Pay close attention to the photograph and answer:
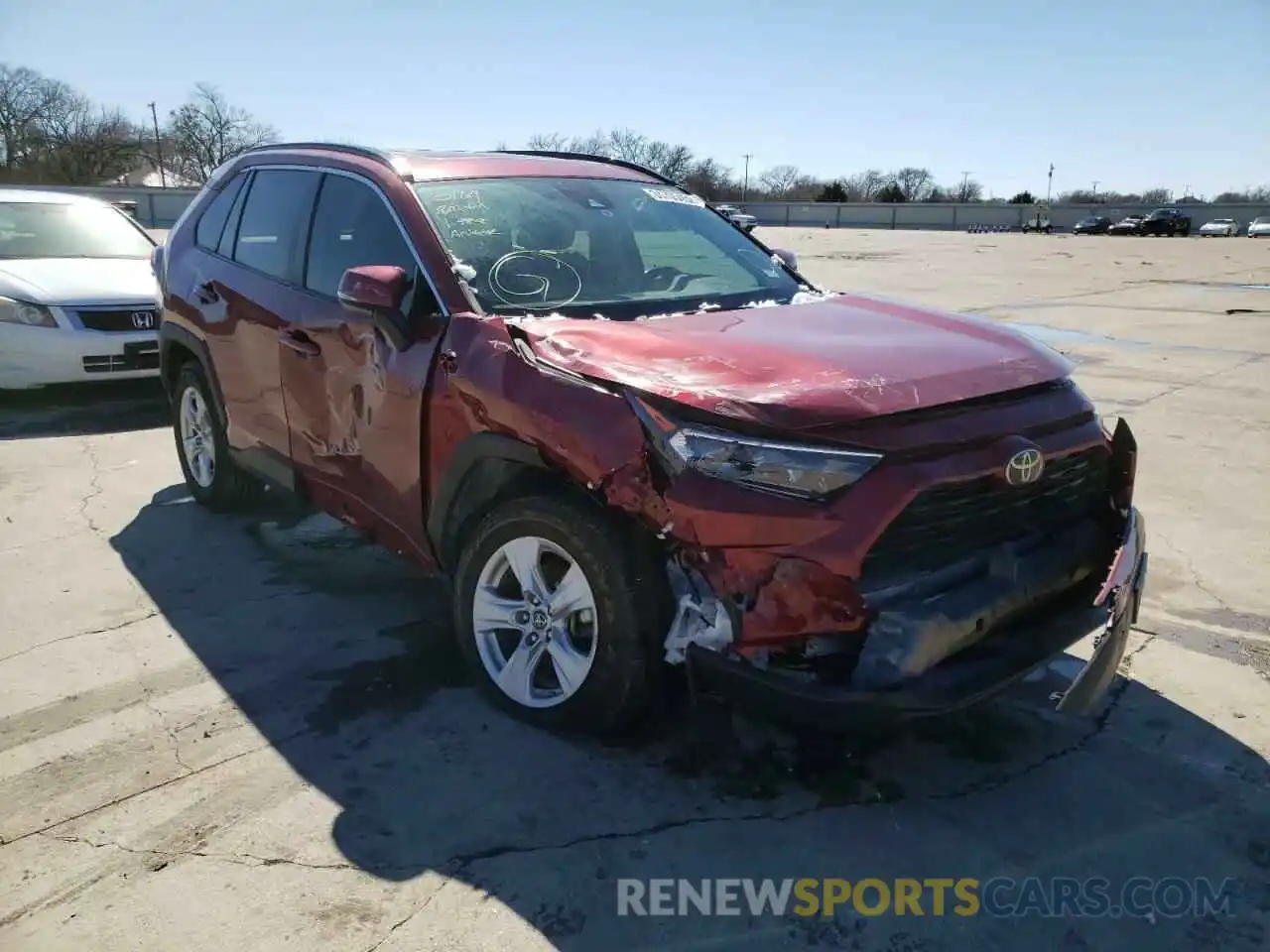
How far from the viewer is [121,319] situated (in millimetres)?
7695

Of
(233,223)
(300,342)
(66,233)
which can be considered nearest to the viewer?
(300,342)

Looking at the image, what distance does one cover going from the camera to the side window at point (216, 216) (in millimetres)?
4996

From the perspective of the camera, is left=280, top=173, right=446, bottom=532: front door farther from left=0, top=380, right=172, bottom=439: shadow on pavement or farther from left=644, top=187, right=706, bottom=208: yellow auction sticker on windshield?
left=0, top=380, right=172, bottom=439: shadow on pavement

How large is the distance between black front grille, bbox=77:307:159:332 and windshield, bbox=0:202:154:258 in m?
1.33

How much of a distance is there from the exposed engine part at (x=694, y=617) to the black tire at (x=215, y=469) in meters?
3.17

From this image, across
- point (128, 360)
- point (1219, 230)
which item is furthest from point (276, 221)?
point (1219, 230)

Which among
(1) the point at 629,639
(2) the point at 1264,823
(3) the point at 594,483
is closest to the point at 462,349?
(3) the point at 594,483

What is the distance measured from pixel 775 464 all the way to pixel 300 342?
237 cm

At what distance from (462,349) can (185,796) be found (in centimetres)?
161

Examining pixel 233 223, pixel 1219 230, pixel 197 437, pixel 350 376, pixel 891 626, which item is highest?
pixel 1219 230

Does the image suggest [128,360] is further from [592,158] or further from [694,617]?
[694,617]

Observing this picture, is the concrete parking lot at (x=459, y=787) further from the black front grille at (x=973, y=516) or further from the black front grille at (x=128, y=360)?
the black front grille at (x=128, y=360)

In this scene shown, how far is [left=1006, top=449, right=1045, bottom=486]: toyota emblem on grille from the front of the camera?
9.02 feet

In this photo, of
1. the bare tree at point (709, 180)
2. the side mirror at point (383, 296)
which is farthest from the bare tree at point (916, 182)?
the side mirror at point (383, 296)
